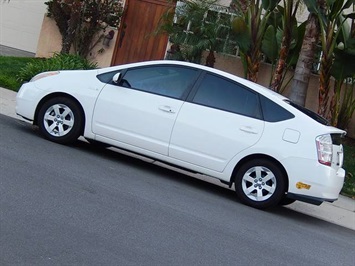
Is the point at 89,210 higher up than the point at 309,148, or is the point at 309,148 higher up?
the point at 309,148

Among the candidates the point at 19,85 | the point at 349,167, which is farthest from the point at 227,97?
the point at 19,85

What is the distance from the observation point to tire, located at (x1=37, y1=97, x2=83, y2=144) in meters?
9.70

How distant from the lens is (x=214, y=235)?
7070 millimetres

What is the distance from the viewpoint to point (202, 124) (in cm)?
905

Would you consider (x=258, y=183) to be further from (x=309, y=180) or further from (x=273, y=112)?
(x=273, y=112)

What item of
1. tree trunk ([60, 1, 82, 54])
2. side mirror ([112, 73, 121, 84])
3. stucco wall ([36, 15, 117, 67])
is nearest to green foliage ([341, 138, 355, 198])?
side mirror ([112, 73, 121, 84])

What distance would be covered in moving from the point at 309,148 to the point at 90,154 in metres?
Answer: 3.17

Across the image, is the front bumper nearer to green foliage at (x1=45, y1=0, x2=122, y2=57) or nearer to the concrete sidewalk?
the concrete sidewalk

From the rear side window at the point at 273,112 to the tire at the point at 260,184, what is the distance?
Answer: 0.57 m

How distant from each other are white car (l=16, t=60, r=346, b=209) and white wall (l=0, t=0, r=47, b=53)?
11539 mm

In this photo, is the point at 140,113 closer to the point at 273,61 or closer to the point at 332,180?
the point at 332,180

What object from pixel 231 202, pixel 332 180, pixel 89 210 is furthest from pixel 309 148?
pixel 89 210

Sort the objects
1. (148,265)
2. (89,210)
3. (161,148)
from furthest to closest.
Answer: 1. (161,148)
2. (89,210)
3. (148,265)

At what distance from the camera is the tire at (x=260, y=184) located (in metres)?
8.72
